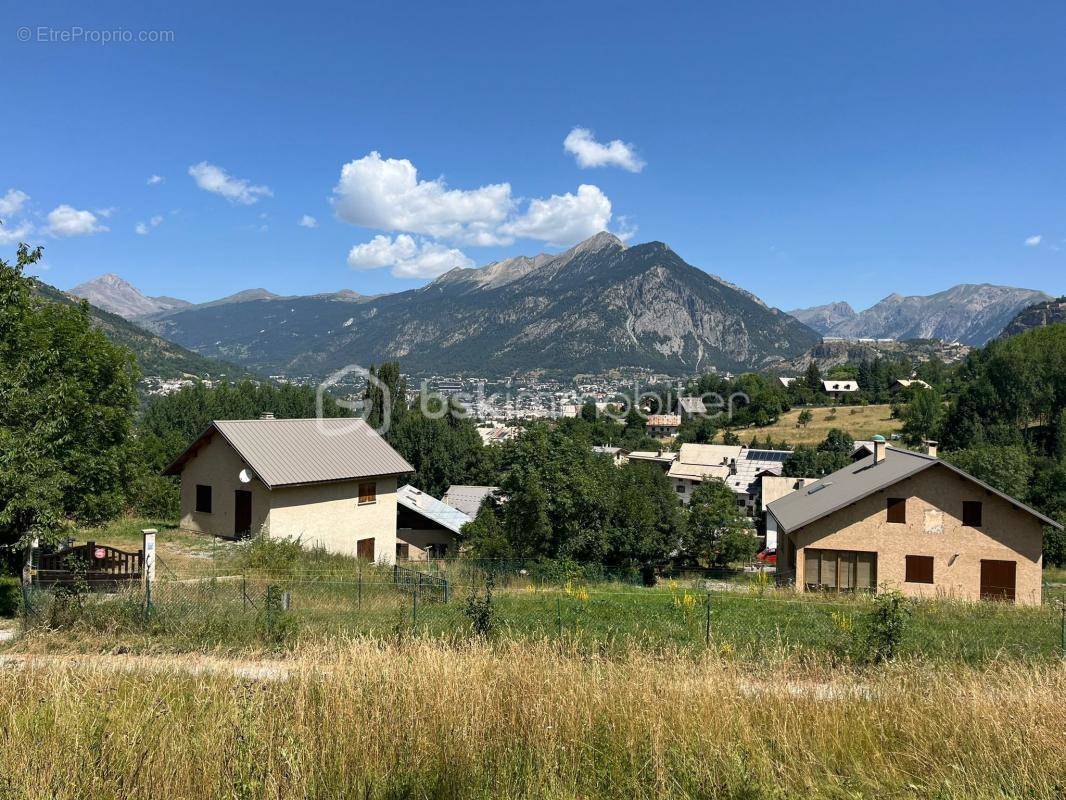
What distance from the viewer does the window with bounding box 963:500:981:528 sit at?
23219mm

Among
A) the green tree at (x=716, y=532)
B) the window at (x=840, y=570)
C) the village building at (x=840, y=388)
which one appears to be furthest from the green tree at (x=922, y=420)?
the window at (x=840, y=570)

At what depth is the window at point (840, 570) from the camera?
78.8 feet

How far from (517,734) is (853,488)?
80.0ft

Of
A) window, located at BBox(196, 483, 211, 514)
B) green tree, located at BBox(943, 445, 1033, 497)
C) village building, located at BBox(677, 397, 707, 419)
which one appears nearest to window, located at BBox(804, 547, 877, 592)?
window, located at BBox(196, 483, 211, 514)

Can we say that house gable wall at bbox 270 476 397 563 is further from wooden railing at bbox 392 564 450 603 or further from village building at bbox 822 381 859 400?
village building at bbox 822 381 859 400

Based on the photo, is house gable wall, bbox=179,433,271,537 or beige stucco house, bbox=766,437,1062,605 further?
beige stucco house, bbox=766,437,1062,605

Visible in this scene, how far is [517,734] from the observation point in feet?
14.7

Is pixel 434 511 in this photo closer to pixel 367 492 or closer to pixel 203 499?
pixel 367 492

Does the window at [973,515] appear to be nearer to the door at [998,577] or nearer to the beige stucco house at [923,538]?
the beige stucco house at [923,538]

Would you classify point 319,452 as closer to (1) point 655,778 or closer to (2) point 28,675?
(2) point 28,675

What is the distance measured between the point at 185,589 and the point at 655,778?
36.5 feet

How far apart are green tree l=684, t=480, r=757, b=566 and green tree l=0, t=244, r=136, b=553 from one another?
1329 inches

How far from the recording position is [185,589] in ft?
39.9

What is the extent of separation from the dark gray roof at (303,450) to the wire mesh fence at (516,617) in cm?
704
